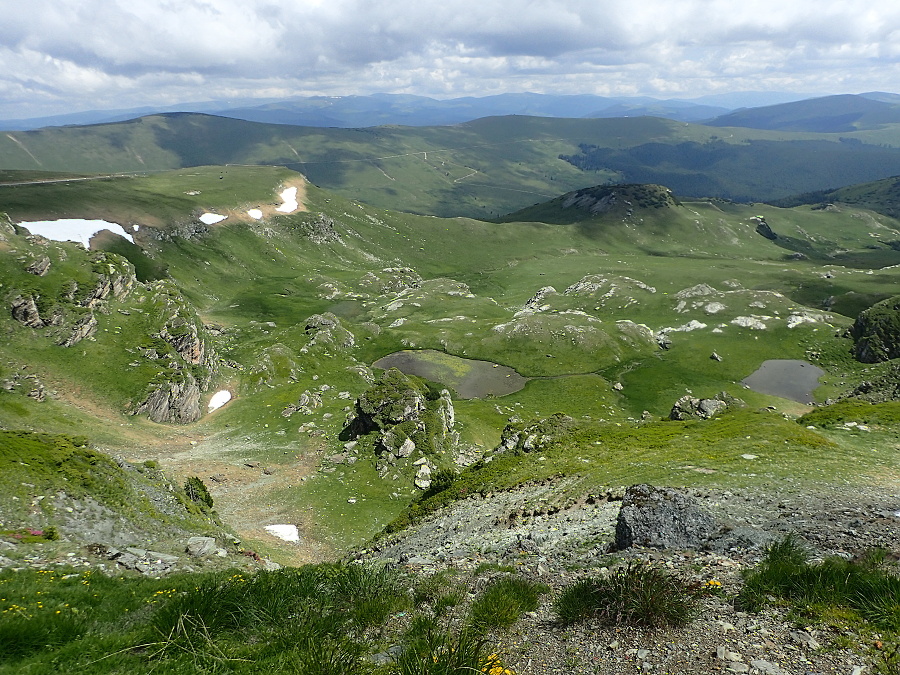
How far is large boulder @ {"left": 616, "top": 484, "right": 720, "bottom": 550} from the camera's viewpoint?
19.8 m

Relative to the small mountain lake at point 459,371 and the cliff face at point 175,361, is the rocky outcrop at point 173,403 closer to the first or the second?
the cliff face at point 175,361

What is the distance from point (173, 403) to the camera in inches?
3068

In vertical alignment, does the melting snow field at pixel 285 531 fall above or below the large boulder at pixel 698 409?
below

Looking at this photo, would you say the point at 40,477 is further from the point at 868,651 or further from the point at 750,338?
the point at 750,338

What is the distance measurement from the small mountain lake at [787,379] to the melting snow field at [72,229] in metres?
229

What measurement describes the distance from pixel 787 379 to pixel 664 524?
5294 inches

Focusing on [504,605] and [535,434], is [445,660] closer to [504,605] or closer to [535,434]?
[504,605]

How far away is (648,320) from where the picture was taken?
570 ft

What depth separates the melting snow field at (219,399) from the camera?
88.3m

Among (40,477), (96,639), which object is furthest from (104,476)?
(96,639)

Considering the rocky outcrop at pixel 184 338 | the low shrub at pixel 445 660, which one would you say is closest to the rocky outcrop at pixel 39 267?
the rocky outcrop at pixel 184 338

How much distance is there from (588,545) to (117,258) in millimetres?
118743

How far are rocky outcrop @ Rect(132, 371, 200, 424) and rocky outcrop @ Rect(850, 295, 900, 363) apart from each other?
170 meters

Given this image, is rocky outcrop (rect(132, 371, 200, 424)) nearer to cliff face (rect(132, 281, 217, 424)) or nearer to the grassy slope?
cliff face (rect(132, 281, 217, 424))
